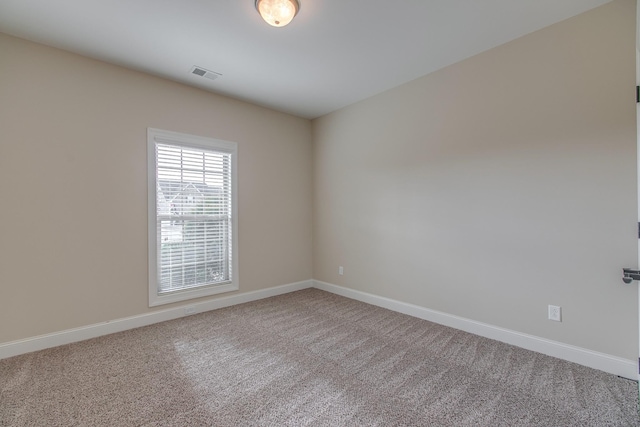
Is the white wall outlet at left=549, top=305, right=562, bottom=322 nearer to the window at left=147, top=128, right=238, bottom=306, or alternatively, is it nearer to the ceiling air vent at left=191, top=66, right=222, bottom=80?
the window at left=147, top=128, right=238, bottom=306

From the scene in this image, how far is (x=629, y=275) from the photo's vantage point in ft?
6.32

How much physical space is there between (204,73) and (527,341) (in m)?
4.25

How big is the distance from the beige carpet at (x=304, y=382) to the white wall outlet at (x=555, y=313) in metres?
0.34

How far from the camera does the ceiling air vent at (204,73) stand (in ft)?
9.96

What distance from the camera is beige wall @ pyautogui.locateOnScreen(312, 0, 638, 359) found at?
6.89ft

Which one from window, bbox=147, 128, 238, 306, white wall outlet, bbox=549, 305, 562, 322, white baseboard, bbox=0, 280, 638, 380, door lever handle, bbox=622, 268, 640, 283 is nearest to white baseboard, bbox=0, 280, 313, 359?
white baseboard, bbox=0, 280, 638, 380

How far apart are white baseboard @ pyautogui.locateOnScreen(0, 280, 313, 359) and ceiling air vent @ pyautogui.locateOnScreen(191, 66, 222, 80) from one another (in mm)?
2734

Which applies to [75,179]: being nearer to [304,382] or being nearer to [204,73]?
[204,73]

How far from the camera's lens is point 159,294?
3.21 metres

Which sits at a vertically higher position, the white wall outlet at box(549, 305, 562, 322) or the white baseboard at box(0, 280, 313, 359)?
the white wall outlet at box(549, 305, 562, 322)

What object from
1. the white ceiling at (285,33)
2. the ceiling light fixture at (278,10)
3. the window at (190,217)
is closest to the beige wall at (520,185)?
the white ceiling at (285,33)

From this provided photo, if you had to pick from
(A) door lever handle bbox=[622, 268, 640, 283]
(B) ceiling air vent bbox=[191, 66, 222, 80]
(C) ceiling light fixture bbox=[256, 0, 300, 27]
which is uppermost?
(B) ceiling air vent bbox=[191, 66, 222, 80]

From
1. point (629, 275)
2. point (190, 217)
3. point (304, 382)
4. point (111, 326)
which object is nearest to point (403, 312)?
point (304, 382)

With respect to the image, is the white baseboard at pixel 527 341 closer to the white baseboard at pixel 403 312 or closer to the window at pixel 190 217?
the white baseboard at pixel 403 312
